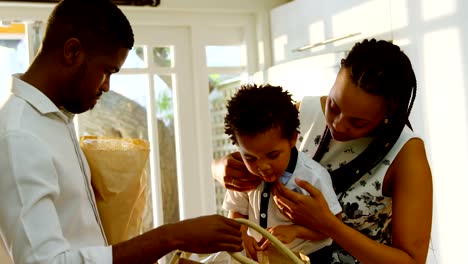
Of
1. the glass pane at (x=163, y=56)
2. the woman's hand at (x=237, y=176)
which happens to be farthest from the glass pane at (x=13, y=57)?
the woman's hand at (x=237, y=176)

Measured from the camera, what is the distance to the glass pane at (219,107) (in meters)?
2.94

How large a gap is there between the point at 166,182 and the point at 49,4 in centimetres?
93

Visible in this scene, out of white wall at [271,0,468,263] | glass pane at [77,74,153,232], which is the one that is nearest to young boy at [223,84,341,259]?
white wall at [271,0,468,263]

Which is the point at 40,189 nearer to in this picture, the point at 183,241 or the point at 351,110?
the point at 183,241

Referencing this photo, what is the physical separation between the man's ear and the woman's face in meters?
0.52

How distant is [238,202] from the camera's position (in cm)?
138

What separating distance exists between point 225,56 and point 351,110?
178 cm

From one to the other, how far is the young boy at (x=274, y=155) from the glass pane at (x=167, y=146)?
5.05 feet

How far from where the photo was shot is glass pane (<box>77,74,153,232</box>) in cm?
268

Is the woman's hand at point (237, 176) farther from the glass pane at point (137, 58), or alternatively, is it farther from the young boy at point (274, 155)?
the glass pane at point (137, 58)

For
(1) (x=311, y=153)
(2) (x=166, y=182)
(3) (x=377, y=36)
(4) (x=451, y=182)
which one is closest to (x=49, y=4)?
(2) (x=166, y=182)

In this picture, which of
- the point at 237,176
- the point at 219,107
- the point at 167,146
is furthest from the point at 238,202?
the point at 219,107

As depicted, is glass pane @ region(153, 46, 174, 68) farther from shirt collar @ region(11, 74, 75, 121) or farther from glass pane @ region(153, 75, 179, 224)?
shirt collar @ region(11, 74, 75, 121)

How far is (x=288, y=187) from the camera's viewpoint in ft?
4.17
